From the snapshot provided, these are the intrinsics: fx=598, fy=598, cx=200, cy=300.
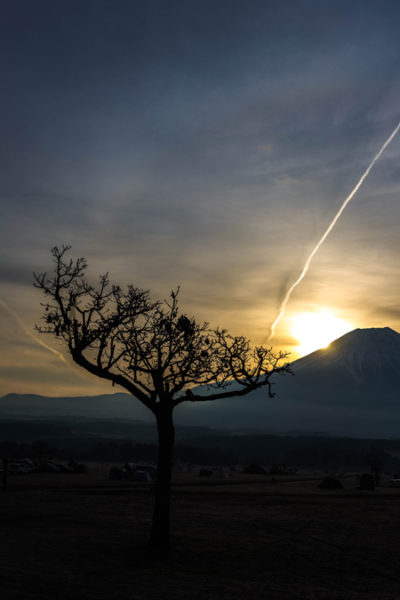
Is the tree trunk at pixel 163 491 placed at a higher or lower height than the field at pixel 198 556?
higher

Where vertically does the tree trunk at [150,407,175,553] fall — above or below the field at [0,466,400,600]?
above

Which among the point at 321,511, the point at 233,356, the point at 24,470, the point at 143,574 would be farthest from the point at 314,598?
the point at 24,470

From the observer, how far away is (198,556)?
1861 cm

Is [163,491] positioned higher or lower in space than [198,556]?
higher

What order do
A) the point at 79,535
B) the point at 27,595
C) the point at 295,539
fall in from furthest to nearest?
1. the point at 295,539
2. the point at 79,535
3. the point at 27,595

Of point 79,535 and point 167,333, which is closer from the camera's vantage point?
point 167,333

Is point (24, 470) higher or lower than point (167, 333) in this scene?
lower

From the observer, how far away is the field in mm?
14352

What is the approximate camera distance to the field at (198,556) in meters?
14.4

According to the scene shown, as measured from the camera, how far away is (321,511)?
1416 inches

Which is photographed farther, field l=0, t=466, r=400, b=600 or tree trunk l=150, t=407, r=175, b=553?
tree trunk l=150, t=407, r=175, b=553

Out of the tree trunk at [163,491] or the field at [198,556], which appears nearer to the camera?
the field at [198,556]

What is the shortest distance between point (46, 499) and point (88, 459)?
528 ft

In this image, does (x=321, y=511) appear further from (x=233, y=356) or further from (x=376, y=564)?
(x=233, y=356)
